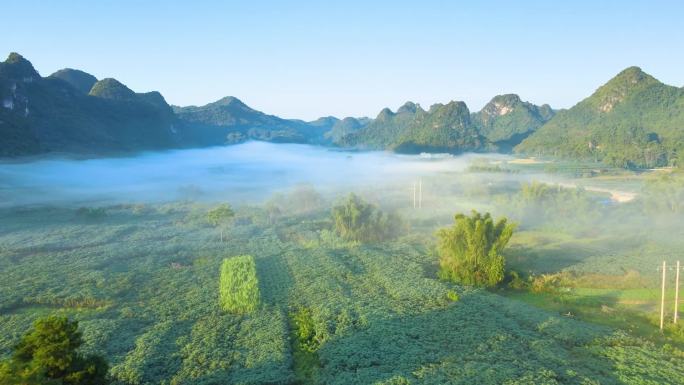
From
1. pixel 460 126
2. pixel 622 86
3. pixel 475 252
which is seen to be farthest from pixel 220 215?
pixel 622 86

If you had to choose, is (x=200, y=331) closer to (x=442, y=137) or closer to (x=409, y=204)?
(x=409, y=204)

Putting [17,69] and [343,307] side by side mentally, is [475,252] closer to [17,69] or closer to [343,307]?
[343,307]

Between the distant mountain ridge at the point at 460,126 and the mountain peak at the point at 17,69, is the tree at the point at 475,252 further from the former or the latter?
the mountain peak at the point at 17,69

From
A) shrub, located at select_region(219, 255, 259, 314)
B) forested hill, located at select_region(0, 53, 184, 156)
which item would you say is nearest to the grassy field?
shrub, located at select_region(219, 255, 259, 314)

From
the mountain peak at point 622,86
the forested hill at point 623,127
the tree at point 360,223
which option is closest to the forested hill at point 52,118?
the tree at point 360,223

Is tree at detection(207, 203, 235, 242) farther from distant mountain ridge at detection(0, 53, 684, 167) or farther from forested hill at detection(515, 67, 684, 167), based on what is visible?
forested hill at detection(515, 67, 684, 167)
